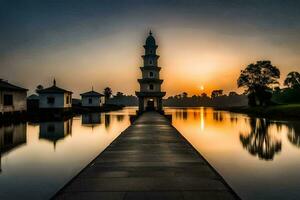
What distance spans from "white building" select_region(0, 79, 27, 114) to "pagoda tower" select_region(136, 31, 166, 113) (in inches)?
823

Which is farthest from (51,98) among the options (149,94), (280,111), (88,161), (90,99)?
(280,111)

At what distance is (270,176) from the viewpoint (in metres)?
13.4

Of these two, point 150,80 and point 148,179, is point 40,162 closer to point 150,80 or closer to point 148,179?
point 148,179

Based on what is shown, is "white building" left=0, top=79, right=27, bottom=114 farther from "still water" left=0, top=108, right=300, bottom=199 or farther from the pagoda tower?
the pagoda tower

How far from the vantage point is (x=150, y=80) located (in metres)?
55.8

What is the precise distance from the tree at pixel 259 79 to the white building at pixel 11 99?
53043mm

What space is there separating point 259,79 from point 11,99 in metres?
57.9

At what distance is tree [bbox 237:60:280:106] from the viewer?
7088cm

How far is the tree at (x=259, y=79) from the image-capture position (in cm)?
7088

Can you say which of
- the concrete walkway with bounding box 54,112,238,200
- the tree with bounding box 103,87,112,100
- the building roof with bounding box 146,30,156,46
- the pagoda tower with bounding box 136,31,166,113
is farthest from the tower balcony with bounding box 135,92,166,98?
the tree with bounding box 103,87,112,100

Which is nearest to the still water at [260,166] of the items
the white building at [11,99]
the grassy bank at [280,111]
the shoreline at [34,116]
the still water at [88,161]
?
the still water at [88,161]

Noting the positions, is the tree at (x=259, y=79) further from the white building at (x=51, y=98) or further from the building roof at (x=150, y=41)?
the white building at (x=51, y=98)

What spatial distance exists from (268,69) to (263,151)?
55624mm

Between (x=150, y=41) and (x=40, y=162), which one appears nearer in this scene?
(x=40, y=162)
